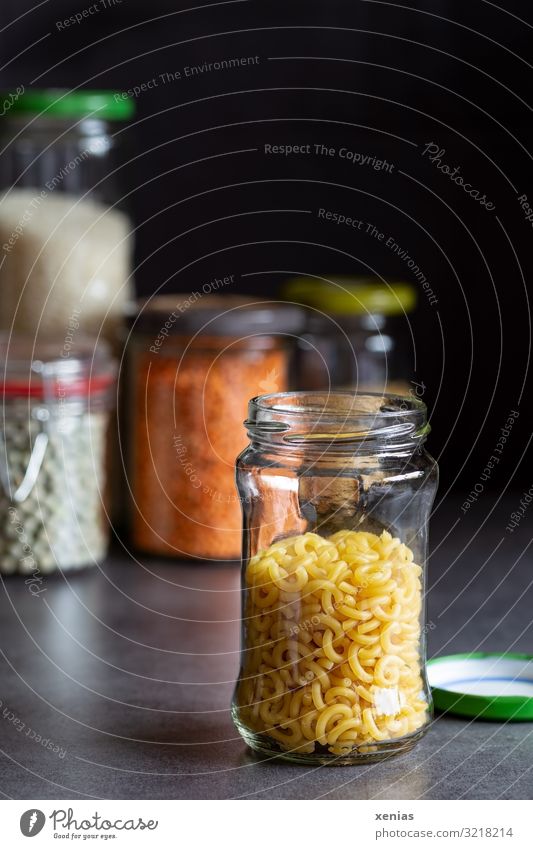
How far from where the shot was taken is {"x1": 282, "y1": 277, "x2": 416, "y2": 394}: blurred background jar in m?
1.07

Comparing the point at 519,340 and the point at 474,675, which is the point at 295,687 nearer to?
the point at 474,675

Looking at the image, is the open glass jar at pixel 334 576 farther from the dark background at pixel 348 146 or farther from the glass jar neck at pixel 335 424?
the dark background at pixel 348 146

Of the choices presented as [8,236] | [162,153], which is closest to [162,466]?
[8,236]

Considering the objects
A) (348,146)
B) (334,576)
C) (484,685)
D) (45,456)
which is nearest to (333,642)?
(334,576)

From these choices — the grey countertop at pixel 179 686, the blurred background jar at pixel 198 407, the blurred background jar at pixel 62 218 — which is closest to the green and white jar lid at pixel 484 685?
the grey countertop at pixel 179 686

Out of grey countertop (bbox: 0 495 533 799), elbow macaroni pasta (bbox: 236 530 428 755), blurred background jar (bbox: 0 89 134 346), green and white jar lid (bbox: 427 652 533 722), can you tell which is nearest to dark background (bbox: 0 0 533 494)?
blurred background jar (bbox: 0 89 134 346)

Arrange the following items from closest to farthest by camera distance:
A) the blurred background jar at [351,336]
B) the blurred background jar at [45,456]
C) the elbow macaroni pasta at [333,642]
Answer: the elbow macaroni pasta at [333,642]
the blurred background jar at [45,456]
the blurred background jar at [351,336]

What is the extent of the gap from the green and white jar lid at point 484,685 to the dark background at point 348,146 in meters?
0.52

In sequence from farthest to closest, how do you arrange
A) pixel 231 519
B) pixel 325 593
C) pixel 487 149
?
pixel 487 149
pixel 231 519
pixel 325 593

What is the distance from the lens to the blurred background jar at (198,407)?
98 centimetres

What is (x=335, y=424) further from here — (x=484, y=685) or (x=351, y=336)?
(x=351, y=336)

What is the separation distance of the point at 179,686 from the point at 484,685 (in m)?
0.18

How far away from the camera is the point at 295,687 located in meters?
0.56

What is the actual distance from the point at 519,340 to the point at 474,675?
59cm
